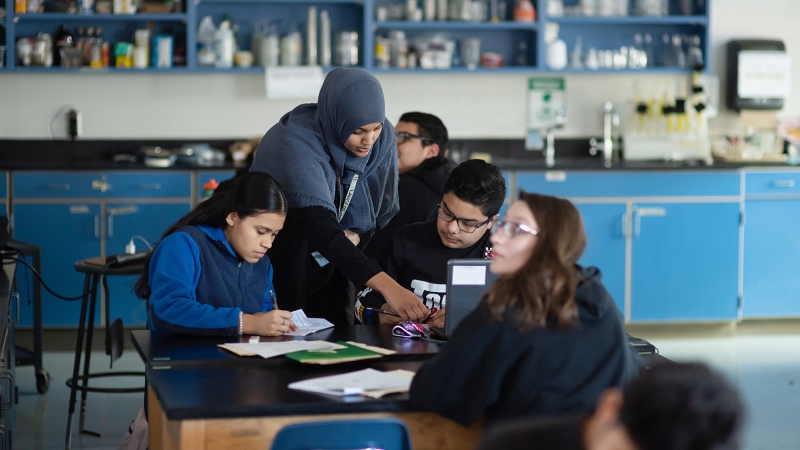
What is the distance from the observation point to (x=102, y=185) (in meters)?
4.89

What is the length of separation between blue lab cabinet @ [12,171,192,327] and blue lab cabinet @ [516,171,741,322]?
1.95 metres

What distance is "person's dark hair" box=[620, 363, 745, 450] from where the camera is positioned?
0.89 meters

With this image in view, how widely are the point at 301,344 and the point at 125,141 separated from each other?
153 inches

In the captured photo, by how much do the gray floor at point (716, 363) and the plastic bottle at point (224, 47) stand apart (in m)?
1.73

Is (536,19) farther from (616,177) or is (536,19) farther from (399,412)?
(399,412)

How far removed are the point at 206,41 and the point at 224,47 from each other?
0.46 feet

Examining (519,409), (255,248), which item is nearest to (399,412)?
(519,409)

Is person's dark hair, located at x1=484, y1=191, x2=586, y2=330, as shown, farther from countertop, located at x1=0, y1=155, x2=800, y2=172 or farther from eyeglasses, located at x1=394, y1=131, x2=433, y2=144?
countertop, located at x1=0, y1=155, x2=800, y2=172

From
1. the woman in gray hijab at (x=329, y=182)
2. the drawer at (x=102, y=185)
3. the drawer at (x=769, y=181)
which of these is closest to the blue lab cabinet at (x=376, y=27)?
the drawer at (x=102, y=185)

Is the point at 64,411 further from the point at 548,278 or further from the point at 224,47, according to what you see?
the point at 548,278

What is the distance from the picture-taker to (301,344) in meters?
2.02

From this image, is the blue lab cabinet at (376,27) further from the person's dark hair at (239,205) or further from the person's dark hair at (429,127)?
the person's dark hair at (239,205)

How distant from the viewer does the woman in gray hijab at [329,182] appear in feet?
8.32

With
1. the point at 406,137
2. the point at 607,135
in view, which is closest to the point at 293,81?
the point at 607,135
